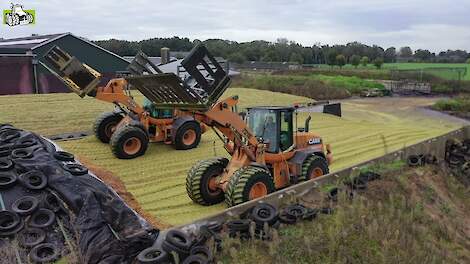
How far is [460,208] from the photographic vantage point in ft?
29.9

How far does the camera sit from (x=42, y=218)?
5.71m

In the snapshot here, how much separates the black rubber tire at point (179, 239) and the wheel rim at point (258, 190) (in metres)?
2.18

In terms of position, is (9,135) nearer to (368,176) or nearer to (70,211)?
(70,211)

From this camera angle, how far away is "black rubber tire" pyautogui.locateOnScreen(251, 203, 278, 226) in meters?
6.17

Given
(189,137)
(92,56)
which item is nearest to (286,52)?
(92,56)

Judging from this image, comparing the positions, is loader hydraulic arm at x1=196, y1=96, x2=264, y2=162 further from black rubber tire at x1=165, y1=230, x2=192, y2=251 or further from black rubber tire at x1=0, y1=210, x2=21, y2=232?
black rubber tire at x1=0, y1=210, x2=21, y2=232

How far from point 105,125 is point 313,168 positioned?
6467 mm

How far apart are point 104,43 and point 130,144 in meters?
48.4

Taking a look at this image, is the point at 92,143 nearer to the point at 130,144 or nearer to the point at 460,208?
the point at 130,144

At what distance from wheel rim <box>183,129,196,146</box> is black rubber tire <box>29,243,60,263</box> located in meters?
7.38

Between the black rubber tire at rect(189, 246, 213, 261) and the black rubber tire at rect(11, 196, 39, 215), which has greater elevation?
the black rubber tire at rect(11, 196, 39, 215)

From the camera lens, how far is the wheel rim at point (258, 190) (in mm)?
7387

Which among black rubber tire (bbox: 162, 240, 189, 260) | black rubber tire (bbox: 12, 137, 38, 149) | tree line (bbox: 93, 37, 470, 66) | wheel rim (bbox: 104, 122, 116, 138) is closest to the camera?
black rubber tire (bbox: 162, 240, 189, 260)

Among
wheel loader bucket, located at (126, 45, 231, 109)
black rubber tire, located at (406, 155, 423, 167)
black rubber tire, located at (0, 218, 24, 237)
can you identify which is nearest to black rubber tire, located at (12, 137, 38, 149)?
wheel loader bucket, located at (126, 45, 231, 109)
